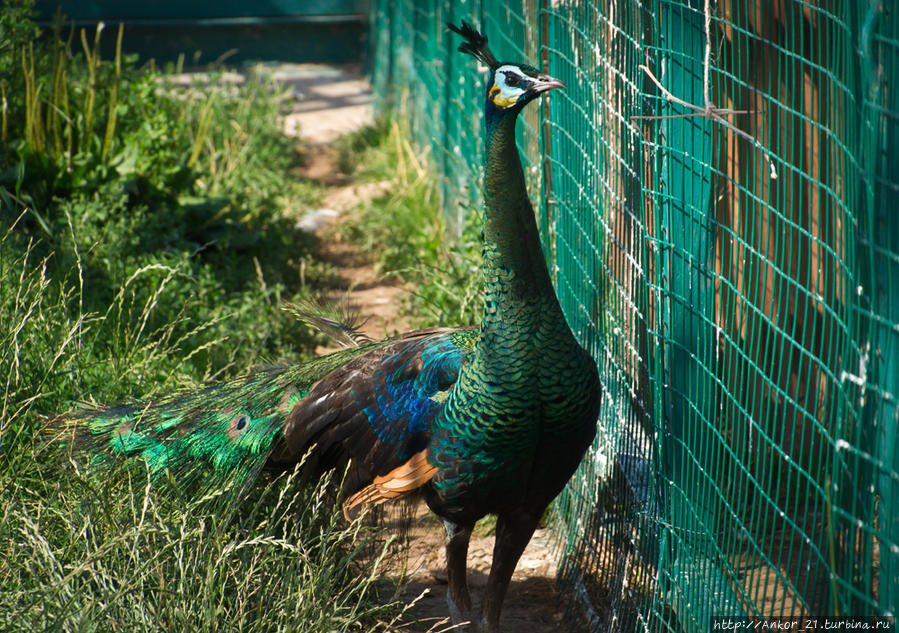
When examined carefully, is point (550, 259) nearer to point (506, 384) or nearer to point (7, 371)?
point (506, 384)

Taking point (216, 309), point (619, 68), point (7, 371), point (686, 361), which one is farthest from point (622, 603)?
point (216, 309)

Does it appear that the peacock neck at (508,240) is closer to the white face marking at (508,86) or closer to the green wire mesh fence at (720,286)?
the white face marking at (508,86)

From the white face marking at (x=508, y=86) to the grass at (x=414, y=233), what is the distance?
171cm

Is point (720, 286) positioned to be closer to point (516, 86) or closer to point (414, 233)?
point (516, 86)

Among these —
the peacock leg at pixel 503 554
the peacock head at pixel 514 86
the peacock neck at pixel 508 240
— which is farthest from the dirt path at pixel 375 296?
the peacock head at pixel 514 86

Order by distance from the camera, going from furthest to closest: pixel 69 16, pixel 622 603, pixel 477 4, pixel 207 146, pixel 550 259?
pixel 69 16 < pixel 207 146 < pixel 477 4 < pixel 550 259 < pixel 622 603

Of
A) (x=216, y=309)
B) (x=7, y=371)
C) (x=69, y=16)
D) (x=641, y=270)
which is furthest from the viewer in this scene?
(x=69, y=16)

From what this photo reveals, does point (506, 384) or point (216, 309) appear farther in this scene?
point (216, 309)

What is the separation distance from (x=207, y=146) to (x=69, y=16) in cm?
521

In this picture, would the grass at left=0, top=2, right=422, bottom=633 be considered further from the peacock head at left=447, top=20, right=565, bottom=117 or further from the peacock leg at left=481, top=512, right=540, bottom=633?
the peacock head at left=447, top=20, right=565, bottom=117

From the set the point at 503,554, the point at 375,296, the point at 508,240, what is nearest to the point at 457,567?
the point at 503,554

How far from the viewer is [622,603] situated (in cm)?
327

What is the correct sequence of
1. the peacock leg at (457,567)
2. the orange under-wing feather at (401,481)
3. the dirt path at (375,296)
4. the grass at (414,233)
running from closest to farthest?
the orange under-wing feather at (401,481), the peacock leg at (457,567), the dirt path at (375,296), the grass at (414,233)

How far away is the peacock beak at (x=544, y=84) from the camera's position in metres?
2.72
